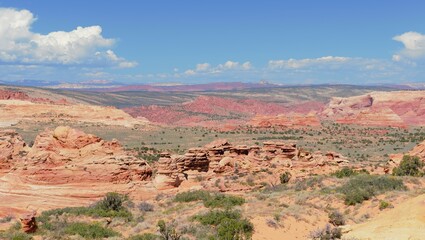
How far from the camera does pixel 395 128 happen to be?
85.9 m

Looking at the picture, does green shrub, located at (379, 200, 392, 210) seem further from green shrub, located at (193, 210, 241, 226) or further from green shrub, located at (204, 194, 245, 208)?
green shrub, located at (193, 210, 241, 226)

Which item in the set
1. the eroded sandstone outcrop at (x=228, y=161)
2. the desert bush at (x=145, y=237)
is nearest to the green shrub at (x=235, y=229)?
the desert bush at (x=145, y=237)

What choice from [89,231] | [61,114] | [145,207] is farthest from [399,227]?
[61,114]

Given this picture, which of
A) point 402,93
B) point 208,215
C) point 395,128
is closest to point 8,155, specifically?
point 208,215

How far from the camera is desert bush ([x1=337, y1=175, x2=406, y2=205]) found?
2162 cm

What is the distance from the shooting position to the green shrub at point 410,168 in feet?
102

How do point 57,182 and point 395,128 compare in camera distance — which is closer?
point 57,182

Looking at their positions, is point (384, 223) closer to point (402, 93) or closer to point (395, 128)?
point (395, 128)

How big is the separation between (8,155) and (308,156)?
22.1 metres

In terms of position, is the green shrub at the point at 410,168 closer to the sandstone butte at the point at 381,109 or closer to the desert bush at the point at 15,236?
the desert bush at the point at 15,236

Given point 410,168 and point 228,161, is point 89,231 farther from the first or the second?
point 410,168

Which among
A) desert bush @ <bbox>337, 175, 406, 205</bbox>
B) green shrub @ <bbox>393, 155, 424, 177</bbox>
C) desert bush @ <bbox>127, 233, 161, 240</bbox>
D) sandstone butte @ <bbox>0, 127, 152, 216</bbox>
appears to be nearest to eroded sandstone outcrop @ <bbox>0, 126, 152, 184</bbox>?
sandstone butte @ <bbox>0, 127, 152, 216</bbox>

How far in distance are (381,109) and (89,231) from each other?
8870 cm

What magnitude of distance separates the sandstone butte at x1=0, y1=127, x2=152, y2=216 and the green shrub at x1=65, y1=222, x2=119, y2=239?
5.63 meters
